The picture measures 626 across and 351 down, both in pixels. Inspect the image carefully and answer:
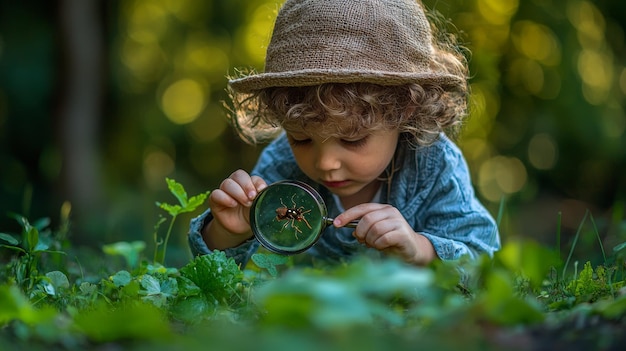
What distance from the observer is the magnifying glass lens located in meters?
2.74

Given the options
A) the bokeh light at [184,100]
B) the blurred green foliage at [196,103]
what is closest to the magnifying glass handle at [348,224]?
the blurred green foliage at [196,103]

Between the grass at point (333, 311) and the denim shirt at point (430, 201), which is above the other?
the grass at point (333, 311)

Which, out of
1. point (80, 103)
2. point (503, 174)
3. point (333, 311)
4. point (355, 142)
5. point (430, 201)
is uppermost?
point (333, 311)

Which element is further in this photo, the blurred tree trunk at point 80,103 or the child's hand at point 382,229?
the blurred tree trunk at point 80,103

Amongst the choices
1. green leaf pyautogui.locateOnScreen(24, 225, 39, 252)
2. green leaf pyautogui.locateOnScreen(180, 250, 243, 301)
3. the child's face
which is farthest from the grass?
the child's face

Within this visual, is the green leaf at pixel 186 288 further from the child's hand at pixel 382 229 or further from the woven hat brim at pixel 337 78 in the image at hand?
the woven hat brim at pixel 337 78

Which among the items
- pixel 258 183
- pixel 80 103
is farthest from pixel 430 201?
pixel 80 103

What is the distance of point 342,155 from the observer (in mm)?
2879

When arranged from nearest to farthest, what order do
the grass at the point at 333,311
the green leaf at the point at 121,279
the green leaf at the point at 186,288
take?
the grass at the point at 333,311 → the green leaf at the point at 186,288 → the green leaf at the point at 121,279

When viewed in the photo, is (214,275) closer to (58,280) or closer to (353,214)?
(58,280)

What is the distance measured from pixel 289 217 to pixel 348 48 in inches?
27.1

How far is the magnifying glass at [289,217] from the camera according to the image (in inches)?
108

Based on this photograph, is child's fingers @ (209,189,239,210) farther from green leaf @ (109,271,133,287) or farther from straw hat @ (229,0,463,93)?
green leaf @ (109,271,133,287)

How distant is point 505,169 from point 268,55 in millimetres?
5948
